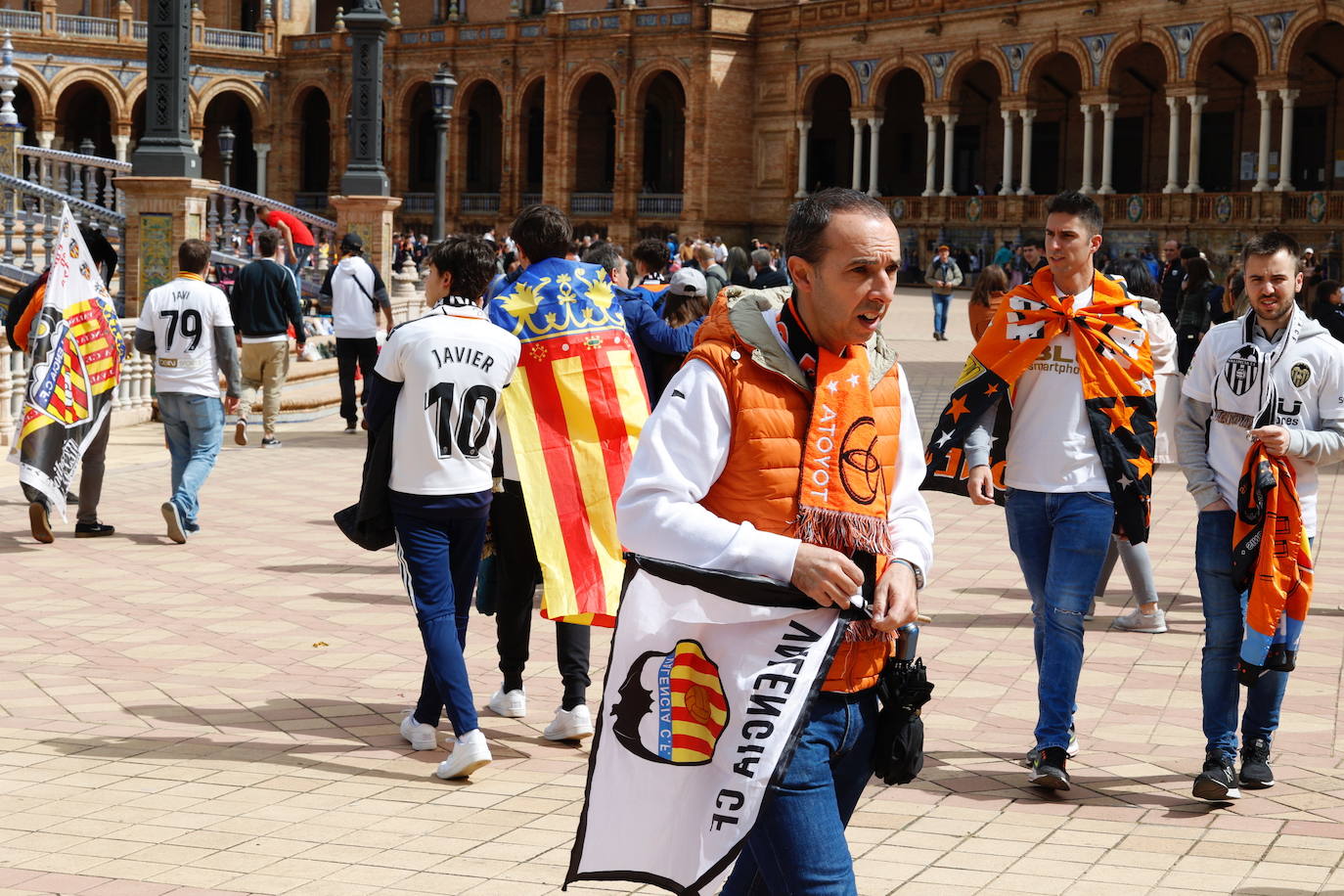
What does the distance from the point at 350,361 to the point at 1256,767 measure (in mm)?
10662

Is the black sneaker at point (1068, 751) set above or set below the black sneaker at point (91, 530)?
below

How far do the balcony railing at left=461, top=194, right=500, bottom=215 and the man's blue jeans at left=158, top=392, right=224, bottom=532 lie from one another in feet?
137

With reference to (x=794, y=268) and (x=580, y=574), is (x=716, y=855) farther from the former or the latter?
(x=580, y=574)

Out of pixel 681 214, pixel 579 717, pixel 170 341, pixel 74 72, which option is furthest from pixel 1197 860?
pixel 74 72

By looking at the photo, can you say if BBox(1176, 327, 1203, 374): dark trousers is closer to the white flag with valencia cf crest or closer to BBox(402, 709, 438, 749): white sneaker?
BBox(402, 709, 438, 749): white sneaker

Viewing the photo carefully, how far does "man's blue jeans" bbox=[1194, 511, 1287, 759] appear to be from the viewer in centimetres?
547

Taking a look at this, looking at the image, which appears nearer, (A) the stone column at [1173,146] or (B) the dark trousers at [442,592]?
(B) the dark trousers at [442,592]

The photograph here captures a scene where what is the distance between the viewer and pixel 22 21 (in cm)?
5144

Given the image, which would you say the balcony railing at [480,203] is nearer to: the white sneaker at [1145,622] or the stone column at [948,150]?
the stone column at [948,150]

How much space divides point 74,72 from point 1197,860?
171 ft

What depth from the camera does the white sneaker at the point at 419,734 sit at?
19.2 feet

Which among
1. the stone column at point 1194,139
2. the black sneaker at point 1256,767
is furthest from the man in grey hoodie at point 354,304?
the stone column at point 1194,139

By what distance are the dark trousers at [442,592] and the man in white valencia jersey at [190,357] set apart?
426 centimetres

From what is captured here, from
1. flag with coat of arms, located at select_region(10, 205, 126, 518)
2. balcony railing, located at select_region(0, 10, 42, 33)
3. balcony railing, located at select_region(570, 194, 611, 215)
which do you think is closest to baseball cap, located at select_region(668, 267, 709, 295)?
flag with coat of arms, located at select_region(10, 205, 126, 518)
